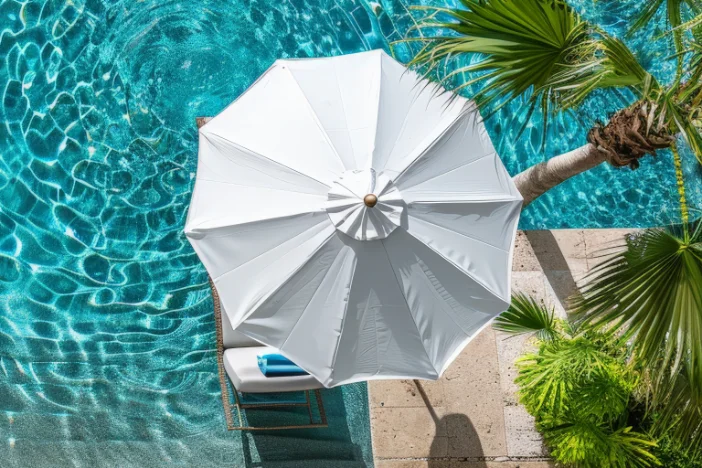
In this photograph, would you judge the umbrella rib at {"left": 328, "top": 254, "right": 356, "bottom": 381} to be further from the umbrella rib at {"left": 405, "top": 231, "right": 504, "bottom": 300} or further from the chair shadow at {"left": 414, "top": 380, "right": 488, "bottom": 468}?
the chair shadow at {"left": 414, "top": 380, "right": 488, "bottom": 468}

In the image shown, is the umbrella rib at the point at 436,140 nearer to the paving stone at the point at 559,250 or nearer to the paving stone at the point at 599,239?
the paving stone at the point at 559,250

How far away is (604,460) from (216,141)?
160 inches

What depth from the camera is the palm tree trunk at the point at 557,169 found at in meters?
6.04

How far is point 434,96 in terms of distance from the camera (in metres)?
5.75

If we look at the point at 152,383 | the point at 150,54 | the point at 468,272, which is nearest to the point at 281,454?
the point at 152,383

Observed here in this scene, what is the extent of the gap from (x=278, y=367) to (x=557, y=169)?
296cm

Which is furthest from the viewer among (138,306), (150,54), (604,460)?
(150,54)

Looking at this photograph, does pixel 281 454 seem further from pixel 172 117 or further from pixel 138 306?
pixel 172 117

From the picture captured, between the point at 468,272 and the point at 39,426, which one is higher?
the point at 468,272

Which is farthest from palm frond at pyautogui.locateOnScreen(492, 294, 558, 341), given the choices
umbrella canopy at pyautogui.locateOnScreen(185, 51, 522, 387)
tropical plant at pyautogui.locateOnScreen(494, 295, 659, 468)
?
umbrella canopy at pyautogui.locateOnScreen(185, 51, 522, 387)

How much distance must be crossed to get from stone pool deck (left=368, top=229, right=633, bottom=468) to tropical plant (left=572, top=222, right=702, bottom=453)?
2.39 m

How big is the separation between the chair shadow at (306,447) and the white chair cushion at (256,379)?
1.79 feet

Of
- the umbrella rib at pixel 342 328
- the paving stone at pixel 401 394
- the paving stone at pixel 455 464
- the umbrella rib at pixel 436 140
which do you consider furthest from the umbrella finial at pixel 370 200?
the paving stone at pixel 455 464

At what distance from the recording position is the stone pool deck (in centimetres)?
712
